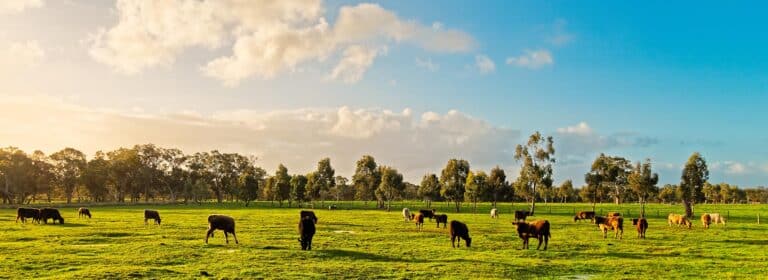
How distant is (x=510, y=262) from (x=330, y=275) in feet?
28.0

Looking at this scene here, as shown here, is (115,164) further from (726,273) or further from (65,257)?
(726,273)

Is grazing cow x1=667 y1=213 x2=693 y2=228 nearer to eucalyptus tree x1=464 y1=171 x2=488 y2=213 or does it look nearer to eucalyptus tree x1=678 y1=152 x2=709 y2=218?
eucalyptus tree x1=678 y1=152 x2=709 y2=218

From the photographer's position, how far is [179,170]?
5733 inches

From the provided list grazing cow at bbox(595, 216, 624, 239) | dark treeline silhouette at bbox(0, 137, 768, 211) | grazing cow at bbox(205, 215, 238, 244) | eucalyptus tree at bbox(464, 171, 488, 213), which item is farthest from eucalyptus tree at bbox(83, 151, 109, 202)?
grazing cow at bbox(595, 216, 624, 239)

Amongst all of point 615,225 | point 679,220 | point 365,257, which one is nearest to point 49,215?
point 365,257

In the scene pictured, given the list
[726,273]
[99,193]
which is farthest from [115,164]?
[726,273]

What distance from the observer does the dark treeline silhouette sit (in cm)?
8831

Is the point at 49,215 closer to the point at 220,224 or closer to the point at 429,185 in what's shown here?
the point at 220,224

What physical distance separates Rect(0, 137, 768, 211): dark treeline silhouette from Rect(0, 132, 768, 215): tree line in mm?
173

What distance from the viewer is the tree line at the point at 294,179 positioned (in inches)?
3472

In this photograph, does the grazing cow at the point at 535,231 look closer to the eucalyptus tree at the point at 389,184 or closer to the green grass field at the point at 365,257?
the green grass field at the point at 365,257

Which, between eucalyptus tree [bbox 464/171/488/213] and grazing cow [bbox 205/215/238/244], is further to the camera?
eucalyptus tree [bbox 464/171/488/213]

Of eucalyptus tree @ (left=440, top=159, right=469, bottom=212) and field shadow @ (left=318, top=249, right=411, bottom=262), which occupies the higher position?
eucalyptus tree @ (left=440, top=159, right=469, bottom=212)

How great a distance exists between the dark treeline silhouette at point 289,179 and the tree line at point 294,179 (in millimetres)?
173
